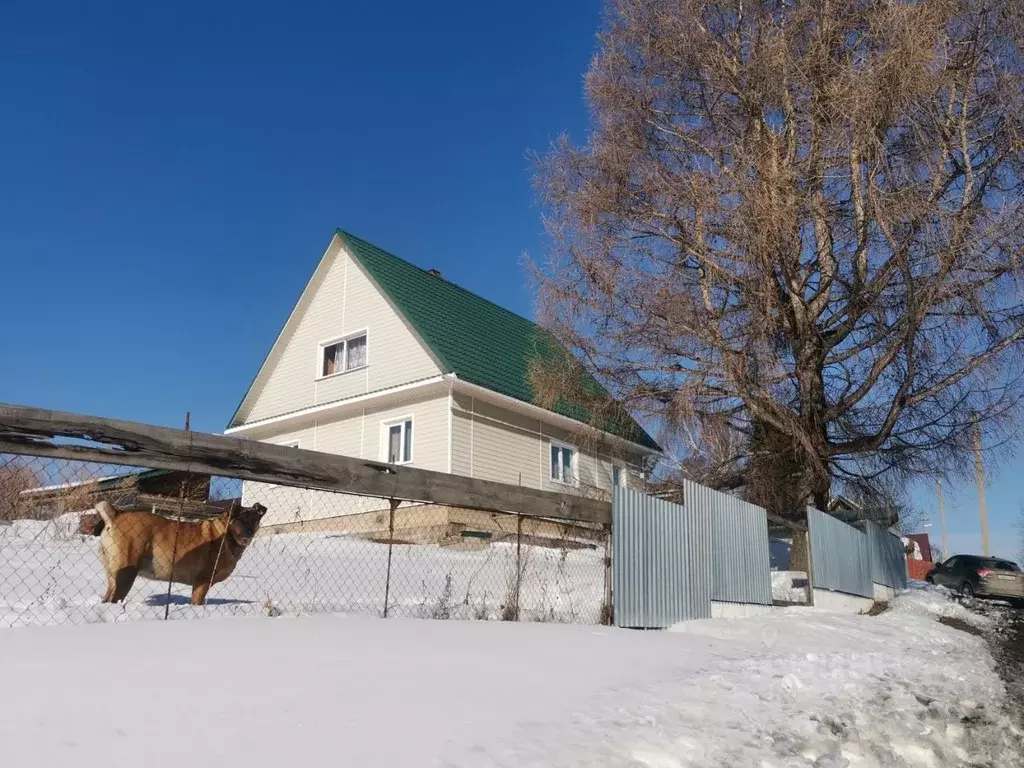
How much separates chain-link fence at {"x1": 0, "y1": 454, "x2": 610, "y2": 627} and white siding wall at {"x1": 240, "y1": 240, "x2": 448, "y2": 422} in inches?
136

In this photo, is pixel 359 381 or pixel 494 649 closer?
pixel 494 649

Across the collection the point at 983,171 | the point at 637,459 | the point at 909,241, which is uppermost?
the point at 983,171

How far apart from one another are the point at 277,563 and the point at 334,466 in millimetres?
6628

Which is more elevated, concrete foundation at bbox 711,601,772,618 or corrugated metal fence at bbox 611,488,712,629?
corrugated metal fence at bbox 611,488,712,629

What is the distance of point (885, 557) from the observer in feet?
63.9

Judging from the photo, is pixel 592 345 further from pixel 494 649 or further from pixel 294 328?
pixel 294 328

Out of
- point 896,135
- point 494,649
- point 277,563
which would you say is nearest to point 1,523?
point 277,563

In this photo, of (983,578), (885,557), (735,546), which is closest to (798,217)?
(735,546)

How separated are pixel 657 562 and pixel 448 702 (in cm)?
561

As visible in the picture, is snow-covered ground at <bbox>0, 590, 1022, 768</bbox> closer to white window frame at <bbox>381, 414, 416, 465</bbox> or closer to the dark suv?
white window frame at <bbox>381, 414, 416, 465</bbox>

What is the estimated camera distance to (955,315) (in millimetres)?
13625

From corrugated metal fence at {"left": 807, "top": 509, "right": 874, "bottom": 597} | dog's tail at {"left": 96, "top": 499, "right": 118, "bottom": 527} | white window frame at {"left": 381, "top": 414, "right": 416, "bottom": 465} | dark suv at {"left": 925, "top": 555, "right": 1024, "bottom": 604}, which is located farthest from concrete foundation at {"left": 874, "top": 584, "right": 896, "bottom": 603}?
dog's tail at {"left": 96, "top": 499, "right": 118, "bottom": 527}

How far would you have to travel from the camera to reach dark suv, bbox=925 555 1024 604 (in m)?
22.9

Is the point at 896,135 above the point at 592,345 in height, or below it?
above
